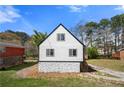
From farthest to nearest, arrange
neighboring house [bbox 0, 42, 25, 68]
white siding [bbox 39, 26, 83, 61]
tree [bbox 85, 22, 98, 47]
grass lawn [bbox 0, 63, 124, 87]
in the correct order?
neighboring house [bbox 0, 42, 25, 68] → tree [bbox 85, 22, 98, 47] → white siding [bbox 39, 26, 83, 61] → grass lawn [bbox 0, 63, 124, 87]

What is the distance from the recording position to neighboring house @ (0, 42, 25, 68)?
80.2 ft

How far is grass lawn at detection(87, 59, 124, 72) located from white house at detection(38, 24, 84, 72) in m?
1.46

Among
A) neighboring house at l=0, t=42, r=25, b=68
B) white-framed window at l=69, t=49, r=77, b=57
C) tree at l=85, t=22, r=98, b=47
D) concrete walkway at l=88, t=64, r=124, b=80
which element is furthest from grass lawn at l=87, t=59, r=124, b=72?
neighboring house at l=0, t=42, r=25, b=68

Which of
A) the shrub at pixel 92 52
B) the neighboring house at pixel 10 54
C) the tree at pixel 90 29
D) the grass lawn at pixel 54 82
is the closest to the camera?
the grass lawn at pixel 54 82

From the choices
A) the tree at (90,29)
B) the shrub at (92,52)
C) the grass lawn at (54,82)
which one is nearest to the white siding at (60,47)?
the shrub at (92,52)

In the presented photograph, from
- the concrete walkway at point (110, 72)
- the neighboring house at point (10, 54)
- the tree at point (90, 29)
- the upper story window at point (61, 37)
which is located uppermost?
the tree at point (90, 29)

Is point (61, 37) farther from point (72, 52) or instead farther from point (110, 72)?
point (110, 72)

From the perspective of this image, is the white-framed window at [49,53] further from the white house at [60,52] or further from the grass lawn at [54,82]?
the grass lawn at [54,82]

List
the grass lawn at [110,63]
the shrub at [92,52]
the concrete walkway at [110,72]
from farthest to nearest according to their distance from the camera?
the shrub at [92,52] → the grass lawn at [110,63] → the concrete walkway at [110,72]

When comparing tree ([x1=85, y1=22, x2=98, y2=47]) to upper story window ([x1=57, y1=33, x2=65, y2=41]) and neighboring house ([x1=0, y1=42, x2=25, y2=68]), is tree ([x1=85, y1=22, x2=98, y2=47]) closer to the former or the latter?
upper story window ([x1=57, y1=33, x2=65, y2=41])

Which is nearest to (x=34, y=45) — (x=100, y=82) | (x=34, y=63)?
(x=34, y=63)

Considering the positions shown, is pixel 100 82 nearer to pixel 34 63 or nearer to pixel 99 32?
pixel 99 32

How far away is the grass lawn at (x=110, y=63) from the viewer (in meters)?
20.7

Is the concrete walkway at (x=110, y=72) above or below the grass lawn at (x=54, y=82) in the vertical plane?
above
